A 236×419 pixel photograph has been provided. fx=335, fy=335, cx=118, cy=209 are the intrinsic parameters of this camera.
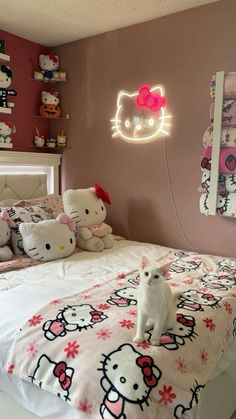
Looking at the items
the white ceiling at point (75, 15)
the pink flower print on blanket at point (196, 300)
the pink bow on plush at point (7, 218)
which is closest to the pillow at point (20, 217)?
the pink bow on plush at point (7, 218)

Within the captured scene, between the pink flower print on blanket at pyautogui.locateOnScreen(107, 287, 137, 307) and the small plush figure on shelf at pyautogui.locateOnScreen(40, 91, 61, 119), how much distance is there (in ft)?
6.83

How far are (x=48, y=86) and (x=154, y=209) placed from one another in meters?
1.59

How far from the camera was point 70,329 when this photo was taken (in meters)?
1.22

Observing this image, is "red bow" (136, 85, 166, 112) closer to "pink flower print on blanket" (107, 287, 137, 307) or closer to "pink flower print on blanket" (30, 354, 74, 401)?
"pink flower print on blanket" (107, 287, 137, 307)

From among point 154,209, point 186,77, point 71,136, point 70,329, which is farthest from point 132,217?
point 70,329

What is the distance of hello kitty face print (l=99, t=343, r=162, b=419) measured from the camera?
3.16ft

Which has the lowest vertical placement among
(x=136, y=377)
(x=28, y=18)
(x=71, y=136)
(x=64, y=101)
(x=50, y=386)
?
(x=50, y=386)

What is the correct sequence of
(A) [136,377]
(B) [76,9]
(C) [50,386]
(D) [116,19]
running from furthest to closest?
(D) [116,19]
(B) [76,9]
(C) [50,386]
(A) [136,377]

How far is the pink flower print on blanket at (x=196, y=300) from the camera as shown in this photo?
141 centimetres

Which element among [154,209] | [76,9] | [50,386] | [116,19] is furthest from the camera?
[154,209]

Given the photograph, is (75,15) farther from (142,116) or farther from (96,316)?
(96,316)

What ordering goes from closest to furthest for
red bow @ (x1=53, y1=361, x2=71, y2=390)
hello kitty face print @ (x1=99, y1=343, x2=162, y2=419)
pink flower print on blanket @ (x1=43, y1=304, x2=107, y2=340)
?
hello kitty face print @ (x1=99, y1=343, x2=162, y2=419), red bow @ (x1=53, y1=361, x2=71, y2=390), pink flower print on blanket @ (x1=43, y1=304, x2=107, y2=340)

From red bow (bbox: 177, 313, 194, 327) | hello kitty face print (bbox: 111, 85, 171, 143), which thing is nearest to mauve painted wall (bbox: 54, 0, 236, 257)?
hello kitty face print (bbox: 111, 85, 171, 143)

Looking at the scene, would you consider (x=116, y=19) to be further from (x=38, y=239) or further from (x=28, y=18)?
(x=38, y=239)
